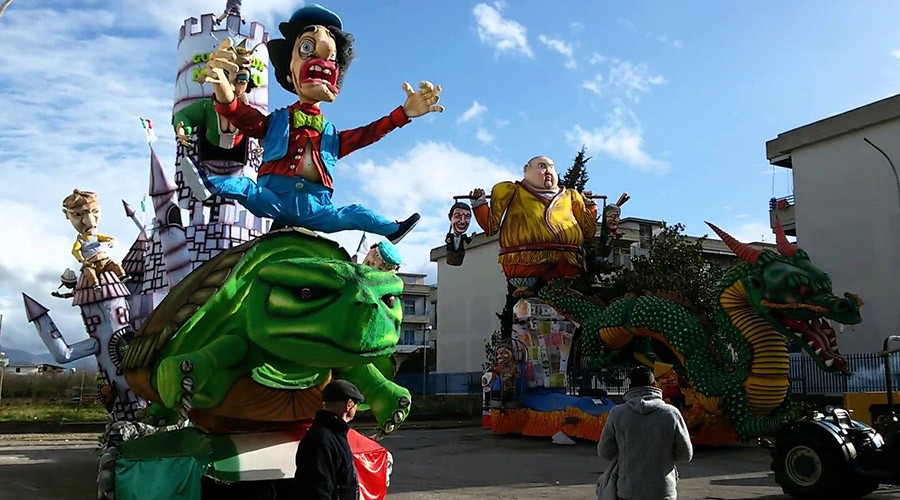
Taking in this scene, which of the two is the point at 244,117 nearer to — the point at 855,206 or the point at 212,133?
the point at 212,133

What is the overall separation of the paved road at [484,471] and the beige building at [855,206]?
9146mm

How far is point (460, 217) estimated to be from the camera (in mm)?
14805

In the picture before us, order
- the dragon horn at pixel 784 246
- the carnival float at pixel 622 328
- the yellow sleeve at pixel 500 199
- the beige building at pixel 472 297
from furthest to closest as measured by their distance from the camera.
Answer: the beige building at pixel 472 297 → the yellow sleeve at pixel 500 199 → the dragon horn at pixel 784 246 → the carnival float at pixel 622 328

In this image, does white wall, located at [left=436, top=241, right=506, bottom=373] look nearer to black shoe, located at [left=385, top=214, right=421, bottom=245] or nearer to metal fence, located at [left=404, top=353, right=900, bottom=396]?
metal fence, located at [left=404, top=353, right=900, bottom=396]

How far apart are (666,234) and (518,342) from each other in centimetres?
654

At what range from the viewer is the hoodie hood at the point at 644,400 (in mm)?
3725

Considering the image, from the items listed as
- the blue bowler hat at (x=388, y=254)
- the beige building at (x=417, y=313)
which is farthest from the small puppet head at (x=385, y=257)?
the beige building at (x=417, y=313)

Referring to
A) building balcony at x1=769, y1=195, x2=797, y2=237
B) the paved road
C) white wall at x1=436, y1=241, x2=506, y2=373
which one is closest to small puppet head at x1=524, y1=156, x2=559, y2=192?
the paved road

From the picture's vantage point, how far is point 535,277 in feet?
47.3

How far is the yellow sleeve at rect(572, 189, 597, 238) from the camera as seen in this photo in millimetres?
14703

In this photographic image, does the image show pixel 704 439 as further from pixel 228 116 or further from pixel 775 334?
pixel 228 116

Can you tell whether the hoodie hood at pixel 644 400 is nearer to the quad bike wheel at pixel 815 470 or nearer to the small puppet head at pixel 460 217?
the quad bike wheel at pixel 815 470

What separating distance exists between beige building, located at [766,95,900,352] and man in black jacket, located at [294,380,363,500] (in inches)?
716

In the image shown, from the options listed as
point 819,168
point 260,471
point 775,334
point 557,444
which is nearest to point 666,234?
point 819,168
